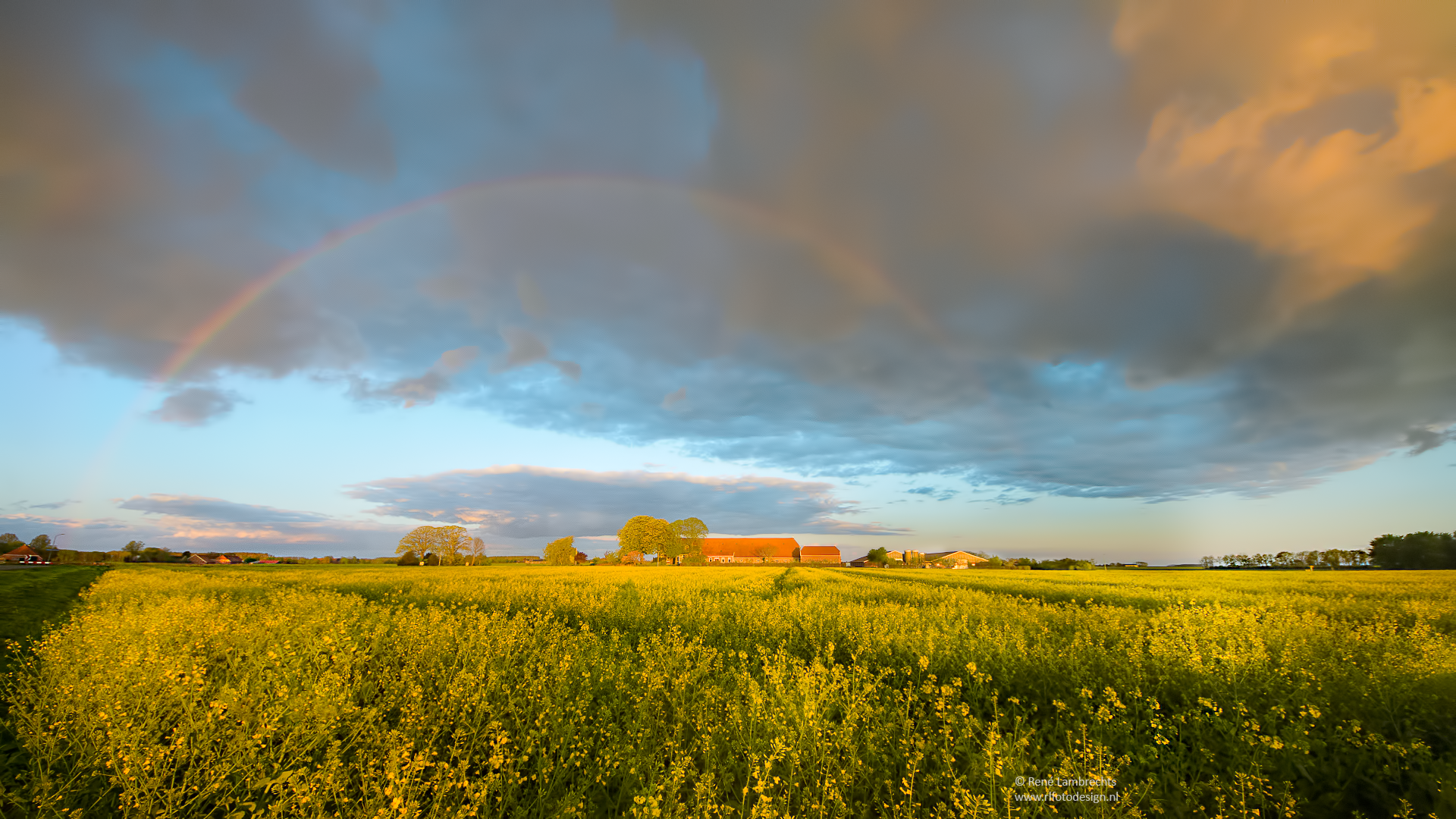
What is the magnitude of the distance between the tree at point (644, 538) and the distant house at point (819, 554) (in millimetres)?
34384

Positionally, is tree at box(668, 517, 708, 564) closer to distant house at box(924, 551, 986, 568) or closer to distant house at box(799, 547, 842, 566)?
distant house at box(799, 547, 842, 566)

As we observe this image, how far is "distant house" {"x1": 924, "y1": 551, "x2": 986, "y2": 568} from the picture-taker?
321ft

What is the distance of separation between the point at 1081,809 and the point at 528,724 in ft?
19.1

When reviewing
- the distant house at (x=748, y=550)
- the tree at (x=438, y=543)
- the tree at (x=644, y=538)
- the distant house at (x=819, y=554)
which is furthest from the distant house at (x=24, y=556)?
the distant house at (x=819, y=554)

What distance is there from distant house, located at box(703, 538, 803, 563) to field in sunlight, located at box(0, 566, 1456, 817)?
110 metres

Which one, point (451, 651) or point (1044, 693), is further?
point (451, 651)

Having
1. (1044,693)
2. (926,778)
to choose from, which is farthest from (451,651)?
(1044,693)

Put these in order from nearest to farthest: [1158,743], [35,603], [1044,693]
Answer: [1158,743]
[1044,693]
[35,603]

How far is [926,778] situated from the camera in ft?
15.6


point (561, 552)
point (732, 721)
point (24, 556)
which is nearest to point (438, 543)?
point (561, 552)

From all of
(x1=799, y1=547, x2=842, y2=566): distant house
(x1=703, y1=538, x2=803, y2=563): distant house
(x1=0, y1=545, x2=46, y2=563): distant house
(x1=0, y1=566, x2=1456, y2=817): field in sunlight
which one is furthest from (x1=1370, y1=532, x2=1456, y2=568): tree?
(x1=0, y1=545, x2=46, y2=563): distant house

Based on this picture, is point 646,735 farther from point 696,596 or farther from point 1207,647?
point 696,596

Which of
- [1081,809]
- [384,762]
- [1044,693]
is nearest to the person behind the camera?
[1081,809]

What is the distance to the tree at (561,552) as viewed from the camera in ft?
326
